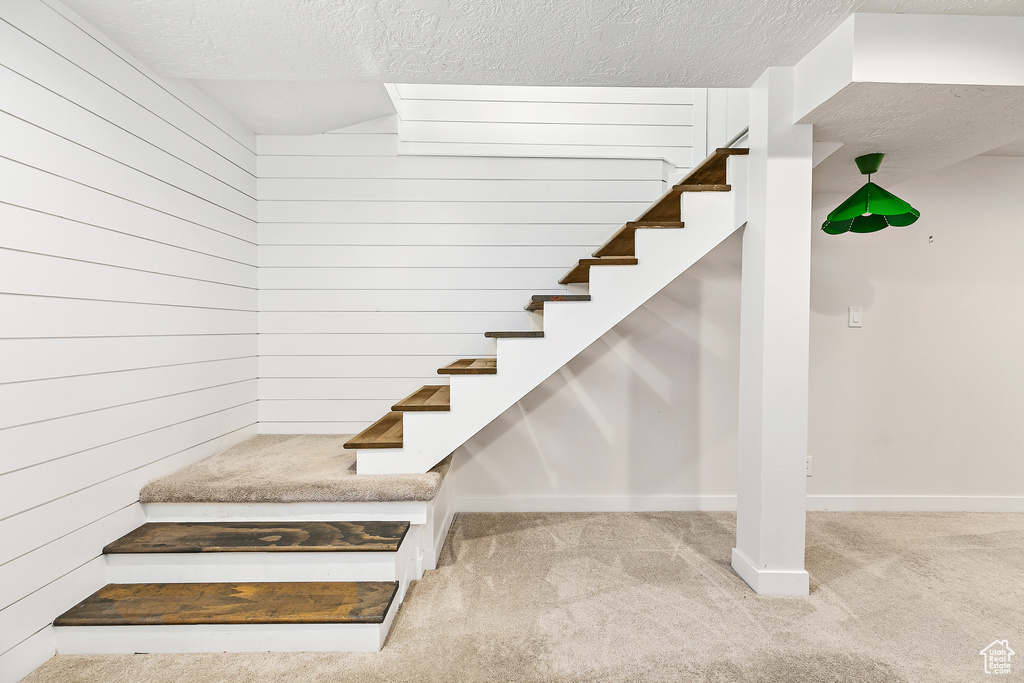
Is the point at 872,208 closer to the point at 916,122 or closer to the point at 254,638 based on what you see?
the point at 916,122

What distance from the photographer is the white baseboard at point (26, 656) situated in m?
1.60

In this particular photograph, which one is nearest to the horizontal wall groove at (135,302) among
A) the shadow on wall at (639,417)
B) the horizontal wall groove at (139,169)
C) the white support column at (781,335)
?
the horizontal wall groove at (139,169)

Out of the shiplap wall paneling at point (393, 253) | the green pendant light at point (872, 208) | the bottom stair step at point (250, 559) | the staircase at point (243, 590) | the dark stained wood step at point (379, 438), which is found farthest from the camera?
the shiplap wall paneling at point (393, 253)

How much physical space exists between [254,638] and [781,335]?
7.56 feet

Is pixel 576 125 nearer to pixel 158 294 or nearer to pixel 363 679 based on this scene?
pixel 158 294

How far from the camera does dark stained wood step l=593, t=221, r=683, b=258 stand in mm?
2379

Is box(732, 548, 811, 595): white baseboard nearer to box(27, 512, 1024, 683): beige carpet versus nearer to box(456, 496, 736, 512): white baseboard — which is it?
box(27, 512, 1024, 683): beige carpet

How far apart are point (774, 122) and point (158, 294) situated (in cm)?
270

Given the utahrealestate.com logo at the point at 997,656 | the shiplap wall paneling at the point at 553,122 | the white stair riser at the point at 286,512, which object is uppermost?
the shiplap wall paneling at the point at 553,122

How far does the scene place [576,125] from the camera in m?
3.20

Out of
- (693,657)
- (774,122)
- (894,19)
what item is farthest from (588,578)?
(894,19)

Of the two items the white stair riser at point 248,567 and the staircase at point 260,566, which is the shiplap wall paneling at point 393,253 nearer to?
the staircase at point 260,566

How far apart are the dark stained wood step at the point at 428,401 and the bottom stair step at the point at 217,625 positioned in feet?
2.57

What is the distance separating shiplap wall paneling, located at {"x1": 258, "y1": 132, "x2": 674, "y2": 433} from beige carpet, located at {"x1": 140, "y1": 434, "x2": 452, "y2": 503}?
0.77 meters
